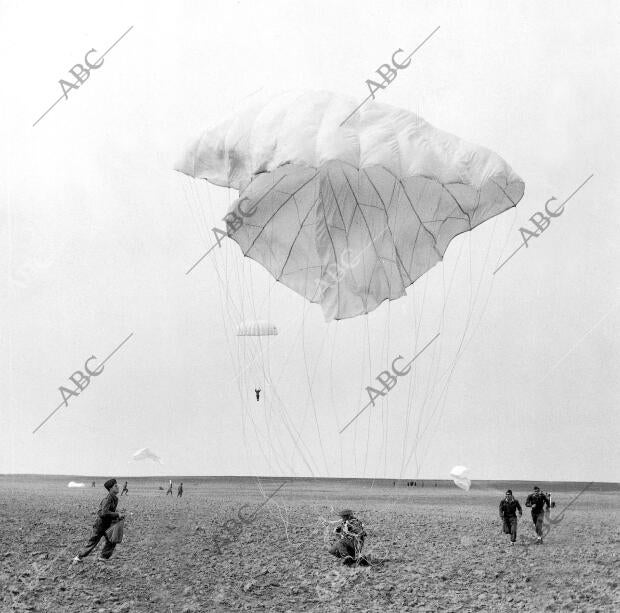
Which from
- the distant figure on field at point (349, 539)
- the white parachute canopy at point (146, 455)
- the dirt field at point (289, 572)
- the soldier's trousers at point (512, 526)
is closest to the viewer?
the dirt field at point (289, 572)

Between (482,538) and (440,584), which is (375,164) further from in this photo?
(482,538)

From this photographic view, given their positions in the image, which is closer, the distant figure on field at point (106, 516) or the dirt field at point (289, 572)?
the dirt field at point (289, 572)

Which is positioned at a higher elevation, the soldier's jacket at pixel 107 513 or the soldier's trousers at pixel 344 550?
the soldier's jacket at pixel 107 513

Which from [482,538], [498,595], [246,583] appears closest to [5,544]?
[246,583]

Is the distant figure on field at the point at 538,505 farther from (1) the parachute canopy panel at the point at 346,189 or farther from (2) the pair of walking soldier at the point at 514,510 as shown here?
(1) the parachute canopy panel at the point at 346,189

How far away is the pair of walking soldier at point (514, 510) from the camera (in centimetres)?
1694

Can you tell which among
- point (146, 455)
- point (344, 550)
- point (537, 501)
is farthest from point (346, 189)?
point (146, 455)

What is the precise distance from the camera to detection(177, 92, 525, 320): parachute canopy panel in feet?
44.8

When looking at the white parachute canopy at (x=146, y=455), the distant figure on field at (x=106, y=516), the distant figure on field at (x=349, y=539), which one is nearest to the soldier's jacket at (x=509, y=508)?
the distant figure on field at (x=349, y=539)

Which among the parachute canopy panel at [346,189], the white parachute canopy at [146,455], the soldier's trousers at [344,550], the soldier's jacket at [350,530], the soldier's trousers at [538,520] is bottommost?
the soldier's trousers at [344,550]

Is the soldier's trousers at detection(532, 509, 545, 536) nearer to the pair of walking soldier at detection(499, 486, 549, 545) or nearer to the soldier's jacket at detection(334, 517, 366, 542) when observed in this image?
the pair of walking soldier at detection(499, 486, 549, 545)

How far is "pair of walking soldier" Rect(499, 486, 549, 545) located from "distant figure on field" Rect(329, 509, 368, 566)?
14.8 ft

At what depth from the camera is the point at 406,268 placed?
17172mm

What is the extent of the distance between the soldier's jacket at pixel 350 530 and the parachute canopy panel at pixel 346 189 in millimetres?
5237
